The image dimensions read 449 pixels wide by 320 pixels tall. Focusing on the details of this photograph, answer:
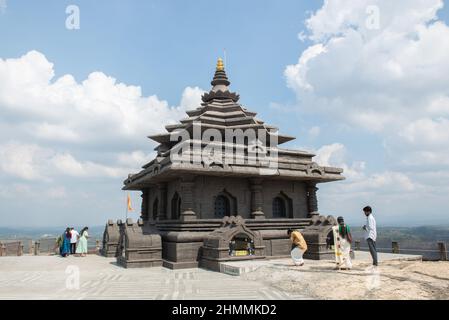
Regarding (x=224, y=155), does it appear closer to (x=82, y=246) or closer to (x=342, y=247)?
(x=342, y=247)

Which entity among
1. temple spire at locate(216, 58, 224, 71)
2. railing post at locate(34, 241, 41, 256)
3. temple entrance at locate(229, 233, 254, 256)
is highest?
temple spire at locate(216, 58, 224, 71)

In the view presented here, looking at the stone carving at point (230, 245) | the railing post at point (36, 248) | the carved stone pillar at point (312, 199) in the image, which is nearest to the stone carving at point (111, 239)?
the railing post at point (36, 248)

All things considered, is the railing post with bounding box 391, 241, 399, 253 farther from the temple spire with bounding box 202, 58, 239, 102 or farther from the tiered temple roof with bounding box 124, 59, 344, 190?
the temple spire with bounding box 202, 58, 239, 102

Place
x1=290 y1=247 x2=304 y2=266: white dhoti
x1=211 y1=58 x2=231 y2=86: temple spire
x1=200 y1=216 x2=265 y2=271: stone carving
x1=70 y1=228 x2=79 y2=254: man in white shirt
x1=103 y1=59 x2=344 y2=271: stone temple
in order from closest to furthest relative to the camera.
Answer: x1=290 y1=247 x2=304 y2=266: white dhoti, x1=200 y1=216 x2=265 y2=271: stone carving, x1=103 y1=59 x2=344 y2=271: stone temple, x1=70 y1=228 x2=79 y2=254: man in white shirt, x1=211 y1=58 x2=231 y2=86: temple spire

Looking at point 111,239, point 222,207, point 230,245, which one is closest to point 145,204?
point 111,239

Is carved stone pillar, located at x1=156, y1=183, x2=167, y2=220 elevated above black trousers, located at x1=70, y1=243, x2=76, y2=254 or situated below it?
above

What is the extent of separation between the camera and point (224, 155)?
1873 cm

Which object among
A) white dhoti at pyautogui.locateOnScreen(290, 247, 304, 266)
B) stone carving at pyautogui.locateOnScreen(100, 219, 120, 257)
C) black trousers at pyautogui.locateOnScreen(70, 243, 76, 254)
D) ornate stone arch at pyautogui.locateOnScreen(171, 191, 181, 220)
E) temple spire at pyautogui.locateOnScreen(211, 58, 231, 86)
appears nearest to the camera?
white dhoti at pyautogui.locateOnScreen(290, 247, 304, 266)

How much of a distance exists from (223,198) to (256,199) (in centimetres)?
179

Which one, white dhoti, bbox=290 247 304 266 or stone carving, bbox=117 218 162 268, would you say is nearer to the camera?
white dhoti, bbox=290 247 304 266

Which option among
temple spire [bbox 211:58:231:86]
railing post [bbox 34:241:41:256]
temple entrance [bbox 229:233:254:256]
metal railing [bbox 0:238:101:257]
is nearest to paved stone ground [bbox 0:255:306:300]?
temple entrance [bbox 229:233:254:256]

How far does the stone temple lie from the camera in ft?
54.2
